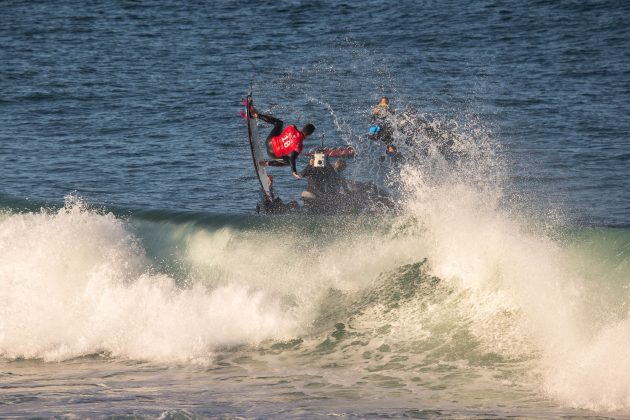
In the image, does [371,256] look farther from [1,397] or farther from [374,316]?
[1,397]

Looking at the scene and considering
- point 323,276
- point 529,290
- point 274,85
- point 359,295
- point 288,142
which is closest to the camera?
point 529,290

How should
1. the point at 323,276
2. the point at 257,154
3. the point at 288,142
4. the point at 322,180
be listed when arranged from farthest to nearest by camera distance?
the point at 257,154, the point at 322,180, the point at 288,142, the point at 323,276

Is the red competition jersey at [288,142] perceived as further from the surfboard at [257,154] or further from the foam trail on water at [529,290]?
the foam trail on water at [529,290]

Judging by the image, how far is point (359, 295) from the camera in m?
13.9

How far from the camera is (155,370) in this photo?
12625 mm

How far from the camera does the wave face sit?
38.0 feet

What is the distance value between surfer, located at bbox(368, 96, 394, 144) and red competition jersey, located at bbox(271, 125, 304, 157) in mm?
6010

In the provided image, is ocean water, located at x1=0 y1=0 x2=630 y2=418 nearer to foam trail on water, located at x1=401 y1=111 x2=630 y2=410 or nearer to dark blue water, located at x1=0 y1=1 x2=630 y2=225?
foam trail on water, located at x1=401 y1=111 x2=630 y2=410

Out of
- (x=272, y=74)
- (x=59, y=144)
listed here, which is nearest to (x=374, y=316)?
(x=59, y=144)

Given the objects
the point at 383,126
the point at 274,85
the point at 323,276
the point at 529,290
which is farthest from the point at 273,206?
the point at 274,85

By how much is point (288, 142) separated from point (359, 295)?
13.8ft

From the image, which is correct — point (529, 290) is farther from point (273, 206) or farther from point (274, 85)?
point (274, 85)

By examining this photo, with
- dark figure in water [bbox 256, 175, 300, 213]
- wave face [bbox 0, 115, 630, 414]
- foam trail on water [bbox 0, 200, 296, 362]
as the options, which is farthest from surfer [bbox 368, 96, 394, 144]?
foam trail on water [bbox 0, 200, 296, 362]

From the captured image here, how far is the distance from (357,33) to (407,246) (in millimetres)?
32434
